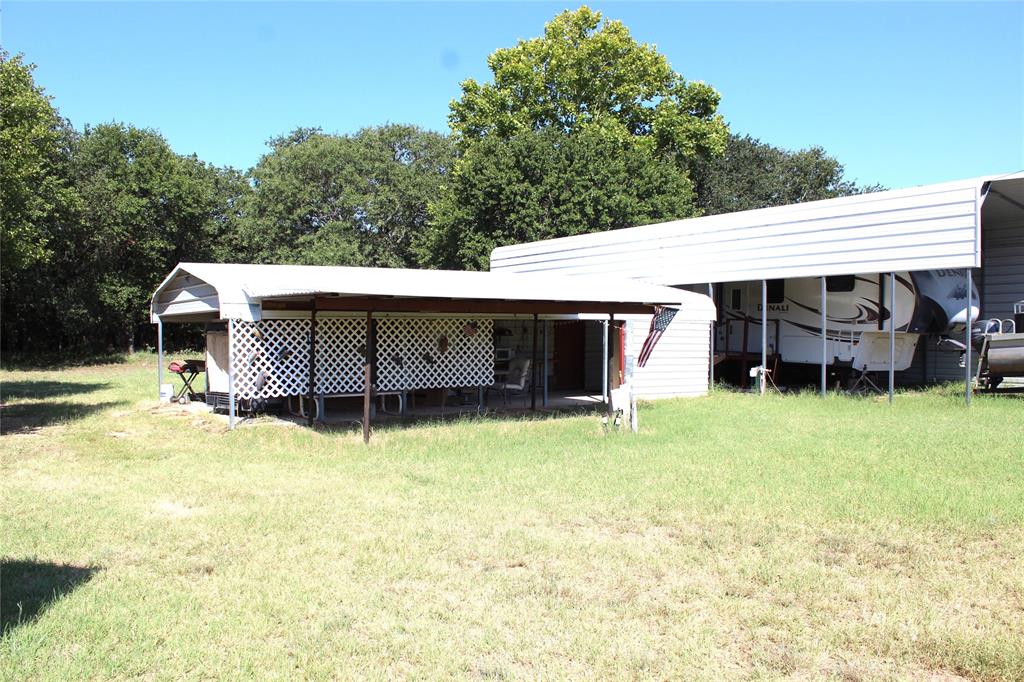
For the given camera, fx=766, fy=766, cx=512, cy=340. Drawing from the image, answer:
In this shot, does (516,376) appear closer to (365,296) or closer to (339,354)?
(339,354)

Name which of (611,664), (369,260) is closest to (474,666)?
(611,664)

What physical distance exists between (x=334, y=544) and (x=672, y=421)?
716cm

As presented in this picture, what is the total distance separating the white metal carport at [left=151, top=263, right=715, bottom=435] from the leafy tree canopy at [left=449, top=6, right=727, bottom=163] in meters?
19.0

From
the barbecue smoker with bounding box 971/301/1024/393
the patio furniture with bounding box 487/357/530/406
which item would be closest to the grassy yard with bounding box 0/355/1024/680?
the patio furniture with bounding box 487/357/530/406

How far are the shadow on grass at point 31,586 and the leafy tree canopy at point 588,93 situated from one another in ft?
89.5

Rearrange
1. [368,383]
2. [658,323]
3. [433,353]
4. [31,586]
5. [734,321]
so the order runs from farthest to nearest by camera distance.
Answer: [734,321] → [658,323] → [433,353] → [368,383] → [31,586]

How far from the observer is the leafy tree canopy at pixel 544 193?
85.5ft

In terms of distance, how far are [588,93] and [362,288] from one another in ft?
81.3

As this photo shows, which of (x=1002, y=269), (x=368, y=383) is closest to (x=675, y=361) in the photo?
(x=1002, y=269)

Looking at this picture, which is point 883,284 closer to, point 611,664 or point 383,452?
point 383,452

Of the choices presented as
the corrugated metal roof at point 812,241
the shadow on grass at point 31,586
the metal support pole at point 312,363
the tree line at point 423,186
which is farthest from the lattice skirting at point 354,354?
the tree line at point 423,186

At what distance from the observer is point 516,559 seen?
5.00 meters

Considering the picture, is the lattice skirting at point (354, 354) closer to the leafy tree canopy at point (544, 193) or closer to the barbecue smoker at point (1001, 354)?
the barbecue smoker at point (1001, 354)

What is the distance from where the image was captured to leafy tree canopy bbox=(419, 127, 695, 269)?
85.5 feet
